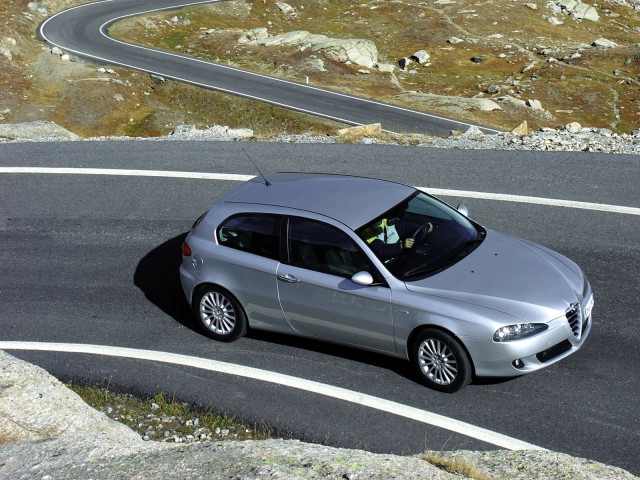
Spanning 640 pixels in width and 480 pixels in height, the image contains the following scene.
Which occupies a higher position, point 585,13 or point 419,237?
point 419,237

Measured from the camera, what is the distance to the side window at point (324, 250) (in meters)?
7.90

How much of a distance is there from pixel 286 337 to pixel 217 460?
3393 mm

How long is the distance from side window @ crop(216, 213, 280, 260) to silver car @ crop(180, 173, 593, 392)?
0.01 metres

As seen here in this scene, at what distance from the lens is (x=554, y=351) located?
7.45m

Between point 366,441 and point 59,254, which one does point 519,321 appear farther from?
point 59,254

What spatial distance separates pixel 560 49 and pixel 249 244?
52558 millimetres

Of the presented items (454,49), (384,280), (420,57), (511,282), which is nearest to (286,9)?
(420,57)

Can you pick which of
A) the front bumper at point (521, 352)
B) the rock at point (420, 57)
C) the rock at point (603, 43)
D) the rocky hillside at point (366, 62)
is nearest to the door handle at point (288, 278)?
the front bumper at point (521, 352)

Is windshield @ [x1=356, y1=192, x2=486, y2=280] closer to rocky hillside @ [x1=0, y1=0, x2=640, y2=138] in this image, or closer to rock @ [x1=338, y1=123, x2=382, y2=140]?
rock @ [x1=338, y1=123, x2=382, y2=140]

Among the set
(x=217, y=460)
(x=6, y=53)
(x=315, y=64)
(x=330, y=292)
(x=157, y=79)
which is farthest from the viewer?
(x=315, y=64)

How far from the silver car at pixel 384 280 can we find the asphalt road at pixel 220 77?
23055 mm

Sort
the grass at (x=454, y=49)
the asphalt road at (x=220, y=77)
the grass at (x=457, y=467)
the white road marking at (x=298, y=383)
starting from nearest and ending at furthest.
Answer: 1. the grass at (x=457, y=467)
2. the white road marking at (x=298, y=383)
3. the asphalt road at (x=220, y=77)
4. the grass at (x=454, y=49)

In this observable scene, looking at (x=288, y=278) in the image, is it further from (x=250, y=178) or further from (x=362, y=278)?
(x=250, y=178)

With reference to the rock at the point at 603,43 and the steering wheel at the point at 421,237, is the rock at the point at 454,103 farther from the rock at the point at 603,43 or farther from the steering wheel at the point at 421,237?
the steering wheel at the point at 421,237
